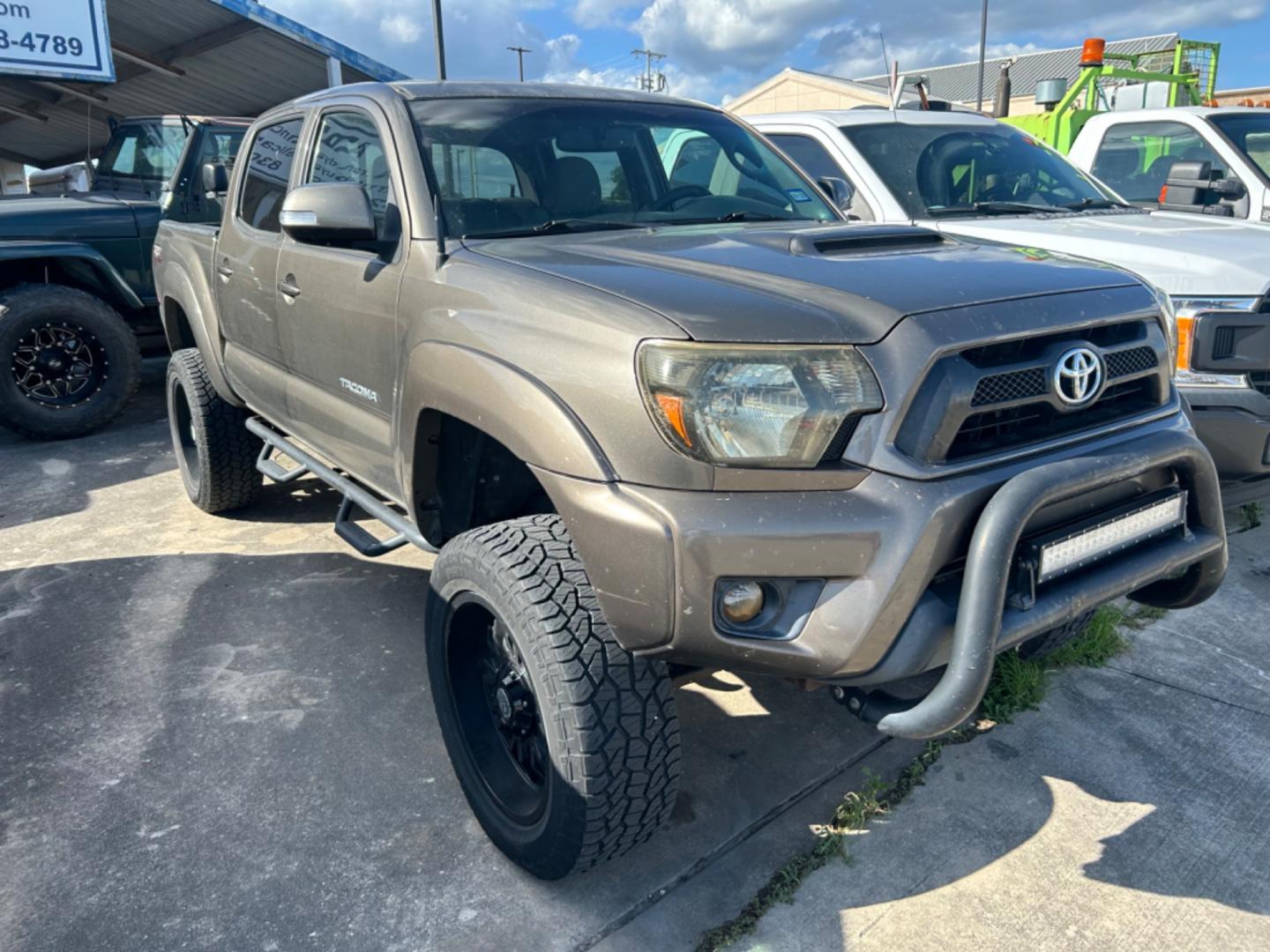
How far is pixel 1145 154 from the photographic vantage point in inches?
246

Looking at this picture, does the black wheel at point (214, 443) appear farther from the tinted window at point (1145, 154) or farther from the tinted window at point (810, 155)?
the tinted window at point (1145, 154)

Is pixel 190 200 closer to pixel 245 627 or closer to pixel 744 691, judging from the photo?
pixel 245 627

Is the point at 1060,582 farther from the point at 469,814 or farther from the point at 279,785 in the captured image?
the point at 279,785


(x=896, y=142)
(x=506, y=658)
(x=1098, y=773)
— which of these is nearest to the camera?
(x=506, y=658)

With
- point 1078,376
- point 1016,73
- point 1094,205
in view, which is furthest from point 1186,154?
point 1016,73

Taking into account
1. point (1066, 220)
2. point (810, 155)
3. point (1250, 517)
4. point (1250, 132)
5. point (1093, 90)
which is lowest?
point (1250, 517)

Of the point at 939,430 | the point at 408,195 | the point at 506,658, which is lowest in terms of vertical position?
the point at 506,658

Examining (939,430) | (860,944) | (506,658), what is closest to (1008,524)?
(939,430)

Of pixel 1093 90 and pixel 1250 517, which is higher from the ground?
pixel 1093 90

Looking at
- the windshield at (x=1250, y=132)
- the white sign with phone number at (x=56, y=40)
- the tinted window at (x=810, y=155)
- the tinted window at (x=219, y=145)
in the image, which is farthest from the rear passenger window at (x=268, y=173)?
the white sign with phone number at (x=56, y=40)

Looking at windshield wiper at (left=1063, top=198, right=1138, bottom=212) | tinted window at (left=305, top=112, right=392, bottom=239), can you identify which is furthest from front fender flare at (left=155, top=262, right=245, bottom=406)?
windshield wiper at (left=1063, top=198, right=1138, bottom=212)

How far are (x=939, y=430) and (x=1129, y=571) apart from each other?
0.61 meters

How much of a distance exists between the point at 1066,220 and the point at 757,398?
11.4 feet

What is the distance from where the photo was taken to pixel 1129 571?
2105 millimetres
